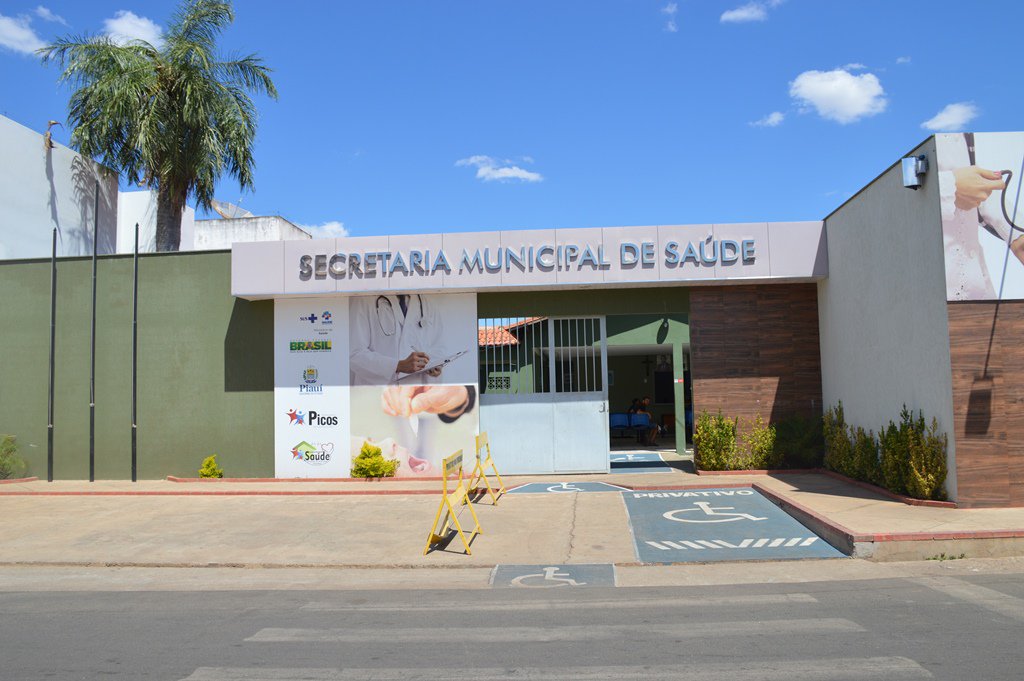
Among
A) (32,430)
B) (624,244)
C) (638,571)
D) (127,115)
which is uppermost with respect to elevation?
(127,115)

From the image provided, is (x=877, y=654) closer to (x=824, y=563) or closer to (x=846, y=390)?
(x=824, y=563)

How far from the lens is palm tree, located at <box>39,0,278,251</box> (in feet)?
68.2

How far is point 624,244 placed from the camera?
51.3 ft

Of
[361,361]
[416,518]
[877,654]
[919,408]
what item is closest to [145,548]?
[416,518]

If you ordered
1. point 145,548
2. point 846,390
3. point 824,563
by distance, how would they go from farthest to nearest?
point 846,390, point 145,548, point 824,563

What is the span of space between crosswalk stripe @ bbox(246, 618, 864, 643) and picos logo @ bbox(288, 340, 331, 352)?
10.3 m

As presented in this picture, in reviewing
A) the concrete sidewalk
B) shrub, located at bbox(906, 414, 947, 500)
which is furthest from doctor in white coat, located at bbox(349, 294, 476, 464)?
shrub, located at bbox(906, 414, 947, 500)

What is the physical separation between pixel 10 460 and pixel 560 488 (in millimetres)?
12302

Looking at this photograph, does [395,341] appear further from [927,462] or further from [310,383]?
[927,462]

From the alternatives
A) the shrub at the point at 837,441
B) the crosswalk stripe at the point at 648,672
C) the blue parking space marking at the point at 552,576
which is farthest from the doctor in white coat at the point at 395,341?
the crosswalk stripe at the point at 648,672

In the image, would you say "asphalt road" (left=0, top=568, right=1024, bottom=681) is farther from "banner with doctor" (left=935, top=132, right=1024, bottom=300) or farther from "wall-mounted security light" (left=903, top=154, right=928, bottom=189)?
"wall-mounted security light" (left=903, top=154, right=928, bottom=189)

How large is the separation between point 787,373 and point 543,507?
6259 millimetres

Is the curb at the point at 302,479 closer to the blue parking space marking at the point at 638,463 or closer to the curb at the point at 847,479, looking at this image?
the blue parking space marking at the point at 638,463

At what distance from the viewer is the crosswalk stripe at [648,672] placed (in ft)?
17.3
